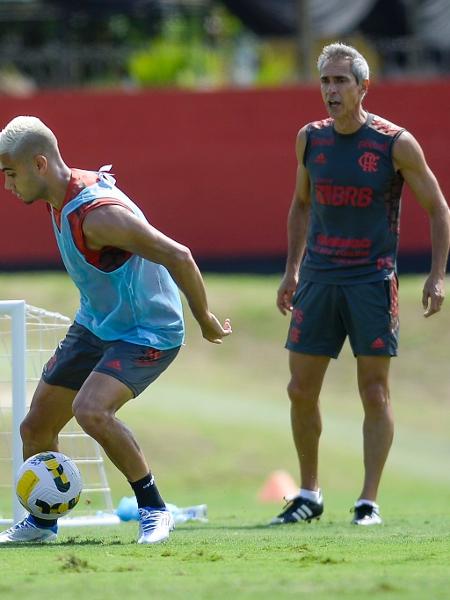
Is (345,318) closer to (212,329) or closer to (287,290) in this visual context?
(287,290)

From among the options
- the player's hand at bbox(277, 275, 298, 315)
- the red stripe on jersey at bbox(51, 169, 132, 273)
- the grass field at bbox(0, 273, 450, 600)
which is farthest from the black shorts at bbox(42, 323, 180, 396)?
the player's hand at bbox(277, 275, 298, 315)

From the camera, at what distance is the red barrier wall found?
77.4 feet

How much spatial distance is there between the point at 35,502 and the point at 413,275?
1540cm

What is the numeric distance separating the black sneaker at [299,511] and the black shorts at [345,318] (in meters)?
0.81

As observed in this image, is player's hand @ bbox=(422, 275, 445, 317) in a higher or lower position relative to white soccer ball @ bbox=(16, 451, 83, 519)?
higher

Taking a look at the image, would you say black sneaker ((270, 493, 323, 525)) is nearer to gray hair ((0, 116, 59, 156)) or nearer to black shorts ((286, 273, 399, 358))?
black shorts ((286, 273, 399, 358))

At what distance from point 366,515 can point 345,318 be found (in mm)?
1042

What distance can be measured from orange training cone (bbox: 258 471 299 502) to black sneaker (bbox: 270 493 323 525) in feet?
11.4

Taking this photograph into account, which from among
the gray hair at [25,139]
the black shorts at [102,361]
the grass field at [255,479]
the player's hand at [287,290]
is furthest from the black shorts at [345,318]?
the gray hair at [25,139]

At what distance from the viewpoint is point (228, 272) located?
75.0 ft

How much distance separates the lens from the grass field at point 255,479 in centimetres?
536

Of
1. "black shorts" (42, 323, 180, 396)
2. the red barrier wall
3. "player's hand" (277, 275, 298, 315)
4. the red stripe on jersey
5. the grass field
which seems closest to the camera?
the grass field

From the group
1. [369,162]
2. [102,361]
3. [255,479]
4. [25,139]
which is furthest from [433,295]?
[255,479]

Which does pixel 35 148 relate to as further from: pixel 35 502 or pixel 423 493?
pixel 423 493
